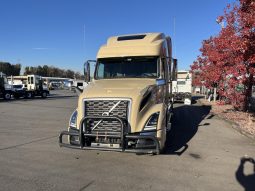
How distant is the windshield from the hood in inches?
12.4

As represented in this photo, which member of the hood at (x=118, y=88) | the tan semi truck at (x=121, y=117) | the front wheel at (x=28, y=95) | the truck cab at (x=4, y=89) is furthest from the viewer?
the front wheel at (x=28, y=95)

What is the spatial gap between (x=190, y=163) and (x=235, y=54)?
7.49 meters

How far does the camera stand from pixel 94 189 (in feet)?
16.7

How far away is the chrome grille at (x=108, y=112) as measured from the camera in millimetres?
6523

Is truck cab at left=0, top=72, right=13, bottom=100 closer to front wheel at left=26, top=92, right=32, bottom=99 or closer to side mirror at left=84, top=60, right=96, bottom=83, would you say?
front wheel at left=26, top=92, right=32, bottom=99

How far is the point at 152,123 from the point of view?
6.57 metres

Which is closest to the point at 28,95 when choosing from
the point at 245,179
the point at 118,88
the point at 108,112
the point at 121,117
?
the point at 118,88

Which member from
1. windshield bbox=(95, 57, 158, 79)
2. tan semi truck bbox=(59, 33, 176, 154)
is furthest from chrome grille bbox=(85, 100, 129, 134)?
windshield bbox=(95, 57, 158, 79)

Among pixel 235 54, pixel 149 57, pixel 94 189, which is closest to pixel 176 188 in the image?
pixel 94 189

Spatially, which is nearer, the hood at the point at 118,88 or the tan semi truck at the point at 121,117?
the tan semi truck at the point at 121,117

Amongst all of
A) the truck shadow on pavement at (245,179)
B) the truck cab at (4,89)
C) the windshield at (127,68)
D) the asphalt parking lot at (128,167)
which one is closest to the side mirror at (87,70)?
the windshield at (127,68)

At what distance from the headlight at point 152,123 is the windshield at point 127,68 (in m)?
1.90

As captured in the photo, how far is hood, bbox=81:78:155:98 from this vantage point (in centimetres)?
683

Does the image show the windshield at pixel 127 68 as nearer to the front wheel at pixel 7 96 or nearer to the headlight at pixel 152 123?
the headlight at pixel 152 123
